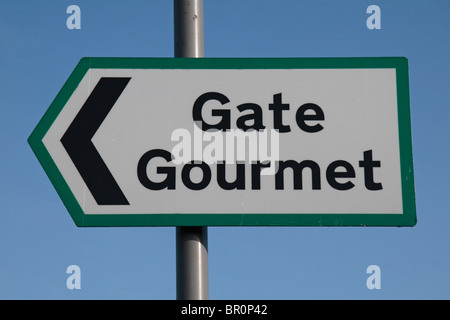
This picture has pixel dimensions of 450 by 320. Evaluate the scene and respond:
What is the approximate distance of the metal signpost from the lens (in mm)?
2781

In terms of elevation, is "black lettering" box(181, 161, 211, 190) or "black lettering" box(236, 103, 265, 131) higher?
"black lettering" box(236, 103, 265, 131)

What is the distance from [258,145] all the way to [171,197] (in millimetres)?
492

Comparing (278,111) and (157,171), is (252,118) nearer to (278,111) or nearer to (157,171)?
(278,111)

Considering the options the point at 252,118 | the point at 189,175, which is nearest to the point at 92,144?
the point at 189,175

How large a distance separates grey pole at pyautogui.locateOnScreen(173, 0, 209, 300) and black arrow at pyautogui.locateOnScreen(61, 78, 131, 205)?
0.33 metres

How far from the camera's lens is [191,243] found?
2.76 metres

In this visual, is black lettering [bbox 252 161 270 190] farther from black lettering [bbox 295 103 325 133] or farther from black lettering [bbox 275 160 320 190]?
black lettering [bbox 295 103 325 133]

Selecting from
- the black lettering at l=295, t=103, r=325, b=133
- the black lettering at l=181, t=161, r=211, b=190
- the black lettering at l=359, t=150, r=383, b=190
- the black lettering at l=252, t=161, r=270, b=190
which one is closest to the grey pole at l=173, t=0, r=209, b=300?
the black lettering at l=181, t=161, r=211, b=190

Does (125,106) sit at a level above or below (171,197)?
above

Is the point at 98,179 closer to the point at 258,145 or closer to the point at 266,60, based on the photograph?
the point at 258,145

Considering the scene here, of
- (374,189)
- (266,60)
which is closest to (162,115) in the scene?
(266,60)

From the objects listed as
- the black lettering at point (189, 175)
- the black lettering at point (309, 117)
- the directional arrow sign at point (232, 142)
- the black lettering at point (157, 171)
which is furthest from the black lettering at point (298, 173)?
the black lettering at point (157, 171)

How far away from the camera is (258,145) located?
2.84 metres

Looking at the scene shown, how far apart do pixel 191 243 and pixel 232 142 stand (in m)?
0.53
